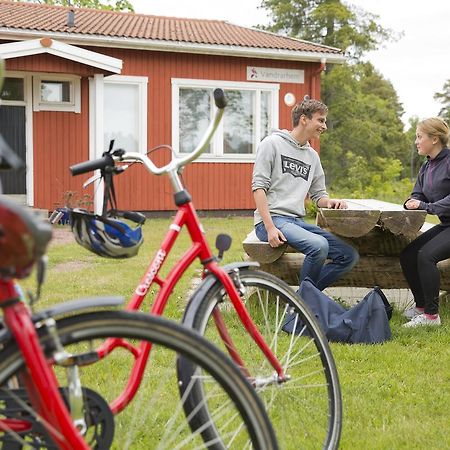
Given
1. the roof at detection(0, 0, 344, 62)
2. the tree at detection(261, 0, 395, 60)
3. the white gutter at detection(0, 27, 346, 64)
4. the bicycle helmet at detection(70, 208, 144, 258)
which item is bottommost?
the bicycle helmet at detection(70, 208, 144, 258)

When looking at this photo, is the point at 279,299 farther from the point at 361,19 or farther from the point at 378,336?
the point at 361,19

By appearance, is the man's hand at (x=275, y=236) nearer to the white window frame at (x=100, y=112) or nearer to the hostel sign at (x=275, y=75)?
the white window frame at (x=100, y=112)

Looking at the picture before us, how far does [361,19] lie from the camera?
30484 mm

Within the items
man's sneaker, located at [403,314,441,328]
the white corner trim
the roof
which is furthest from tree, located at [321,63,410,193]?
man's sneaker, located at [403,314,441,328]

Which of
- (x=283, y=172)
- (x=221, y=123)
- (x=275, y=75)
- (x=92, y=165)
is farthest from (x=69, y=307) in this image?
(x=275, y=75)

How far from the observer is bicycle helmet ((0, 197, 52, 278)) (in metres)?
1.46

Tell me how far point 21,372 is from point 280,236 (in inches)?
141

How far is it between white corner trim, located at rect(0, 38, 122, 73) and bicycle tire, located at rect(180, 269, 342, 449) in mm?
9508

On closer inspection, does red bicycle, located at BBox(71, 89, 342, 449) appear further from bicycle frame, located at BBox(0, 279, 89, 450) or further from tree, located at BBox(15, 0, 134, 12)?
tree, located at BBox(15, 0, 134, 12)

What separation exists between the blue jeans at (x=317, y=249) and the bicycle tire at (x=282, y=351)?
1.89 m

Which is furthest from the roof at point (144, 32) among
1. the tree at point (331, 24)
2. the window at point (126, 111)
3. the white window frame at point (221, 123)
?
the tree at point (331, 24)

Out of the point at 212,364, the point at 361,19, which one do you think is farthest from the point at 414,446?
the point at 361,19

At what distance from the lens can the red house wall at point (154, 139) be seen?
13352 millimetres

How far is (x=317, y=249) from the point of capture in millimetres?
5055
